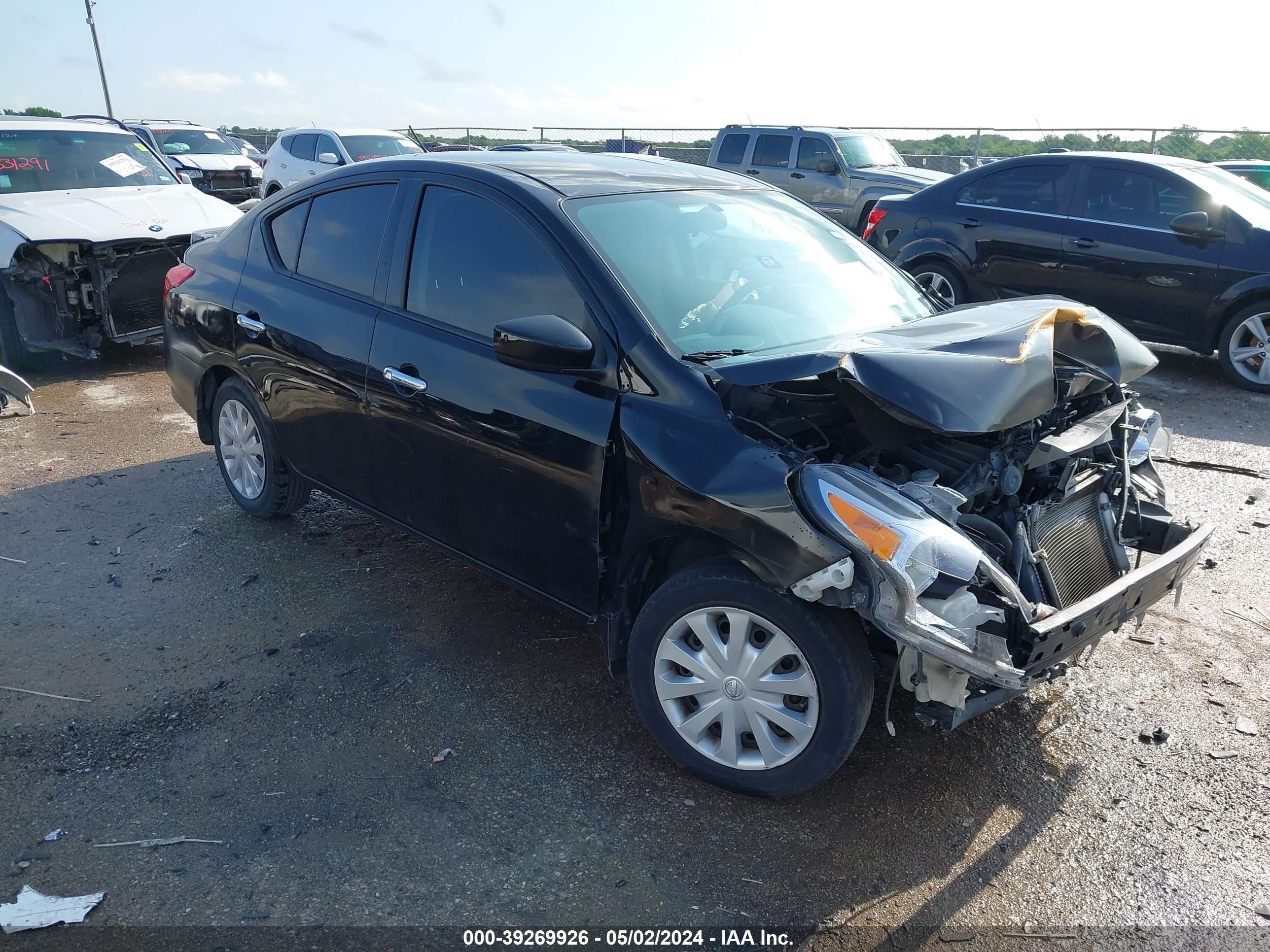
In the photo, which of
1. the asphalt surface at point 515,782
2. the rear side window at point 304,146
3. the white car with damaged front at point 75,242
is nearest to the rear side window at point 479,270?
the asphalt surface at point 515,782

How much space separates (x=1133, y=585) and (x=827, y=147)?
13.4 m

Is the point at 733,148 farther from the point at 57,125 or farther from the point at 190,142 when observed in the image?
the point at 190,142

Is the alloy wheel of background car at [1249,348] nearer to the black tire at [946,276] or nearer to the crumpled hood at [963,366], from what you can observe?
the black tire at [946,276]

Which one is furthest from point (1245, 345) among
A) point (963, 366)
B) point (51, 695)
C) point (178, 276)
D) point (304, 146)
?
point (304, 146)

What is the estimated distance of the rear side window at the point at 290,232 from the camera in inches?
180

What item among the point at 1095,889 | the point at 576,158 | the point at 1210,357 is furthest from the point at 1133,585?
the point at 1210,357

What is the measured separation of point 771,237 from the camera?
4020 millimetres

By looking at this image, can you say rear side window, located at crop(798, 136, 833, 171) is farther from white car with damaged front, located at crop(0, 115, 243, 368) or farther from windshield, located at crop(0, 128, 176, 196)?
windshield, located at crop(0, 128, 176, 196)

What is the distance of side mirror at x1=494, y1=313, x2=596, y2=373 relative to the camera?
315 cm

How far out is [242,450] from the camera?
5.14m

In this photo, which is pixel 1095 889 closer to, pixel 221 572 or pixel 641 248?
pixel 641 248

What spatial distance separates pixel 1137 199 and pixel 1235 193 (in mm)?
798

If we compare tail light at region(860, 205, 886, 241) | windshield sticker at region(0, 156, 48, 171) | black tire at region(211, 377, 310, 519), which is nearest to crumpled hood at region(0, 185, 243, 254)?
windshield sticker at region(0, 156, 48, 171)

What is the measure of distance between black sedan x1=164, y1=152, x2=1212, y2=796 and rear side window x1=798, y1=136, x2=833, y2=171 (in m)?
11.5
